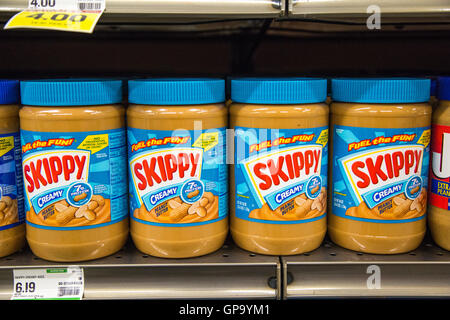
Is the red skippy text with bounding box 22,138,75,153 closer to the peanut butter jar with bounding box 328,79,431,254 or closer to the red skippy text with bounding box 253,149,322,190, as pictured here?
the red skippy text with bounding box 253,149,322,190

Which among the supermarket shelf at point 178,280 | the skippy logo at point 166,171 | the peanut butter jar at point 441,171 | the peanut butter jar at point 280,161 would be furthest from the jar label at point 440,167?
the skippy logo at point 166,171

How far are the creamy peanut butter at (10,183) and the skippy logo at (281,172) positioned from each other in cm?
49

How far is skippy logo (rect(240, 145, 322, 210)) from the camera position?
3.02 feet

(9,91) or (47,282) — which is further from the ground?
(9,91)

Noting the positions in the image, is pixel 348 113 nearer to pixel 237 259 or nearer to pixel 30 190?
pixel 237 259

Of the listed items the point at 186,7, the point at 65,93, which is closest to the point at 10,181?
the point at 65,93

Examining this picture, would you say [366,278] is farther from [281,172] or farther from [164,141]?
[164,141]

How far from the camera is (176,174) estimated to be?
0.92 meters

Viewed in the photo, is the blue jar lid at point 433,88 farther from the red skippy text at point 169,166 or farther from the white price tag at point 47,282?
the white price tag at point 47,282

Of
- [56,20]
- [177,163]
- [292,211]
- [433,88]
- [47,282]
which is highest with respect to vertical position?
[56,20]

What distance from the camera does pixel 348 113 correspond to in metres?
0.94

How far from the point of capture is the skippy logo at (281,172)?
921mm

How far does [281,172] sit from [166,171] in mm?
233
